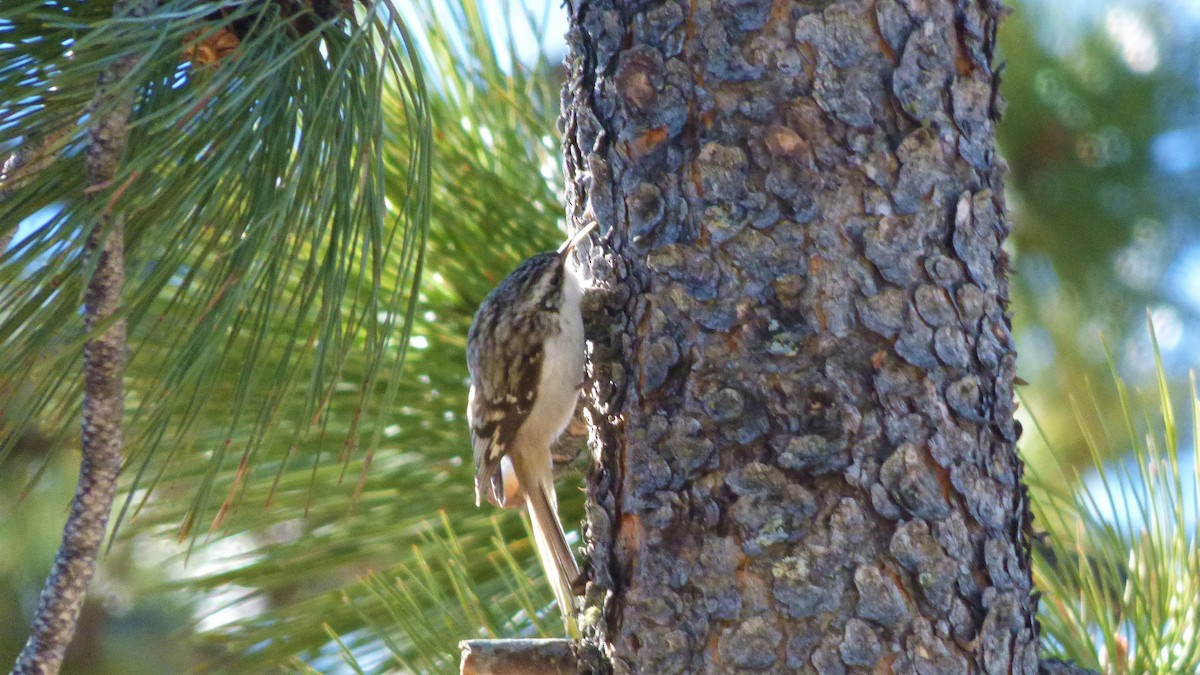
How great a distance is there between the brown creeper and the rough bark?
86cm

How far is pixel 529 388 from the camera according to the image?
2299mm

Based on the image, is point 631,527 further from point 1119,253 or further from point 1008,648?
point 1119,253

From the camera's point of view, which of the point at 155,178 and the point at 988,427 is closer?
the point at 155,178

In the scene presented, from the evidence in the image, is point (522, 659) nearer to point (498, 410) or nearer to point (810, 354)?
point (810, 354)

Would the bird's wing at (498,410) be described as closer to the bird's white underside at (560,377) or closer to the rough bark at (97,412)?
the bird's white underside at (560,377)

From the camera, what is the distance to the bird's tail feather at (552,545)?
2041 mm

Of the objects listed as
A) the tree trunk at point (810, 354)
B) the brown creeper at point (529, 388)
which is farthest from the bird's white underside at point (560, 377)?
the tree trunk at point (810, 354)

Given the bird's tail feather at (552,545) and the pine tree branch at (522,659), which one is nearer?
the pine tree branch at (522,659)

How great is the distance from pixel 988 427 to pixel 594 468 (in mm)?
533

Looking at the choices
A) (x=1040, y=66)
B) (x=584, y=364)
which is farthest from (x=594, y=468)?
(x=1040, y=66)

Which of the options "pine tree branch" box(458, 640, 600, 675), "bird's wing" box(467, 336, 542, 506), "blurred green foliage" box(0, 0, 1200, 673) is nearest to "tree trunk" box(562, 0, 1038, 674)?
"pine tree branch" box(458, 640, 600, 675)

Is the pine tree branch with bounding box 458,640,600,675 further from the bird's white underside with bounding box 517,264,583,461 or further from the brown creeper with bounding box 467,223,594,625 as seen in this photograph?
the bird's white underside with bounding box 517,264,583,461

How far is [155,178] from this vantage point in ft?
4.28

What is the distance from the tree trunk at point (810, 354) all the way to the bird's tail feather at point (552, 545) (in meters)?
0.38
